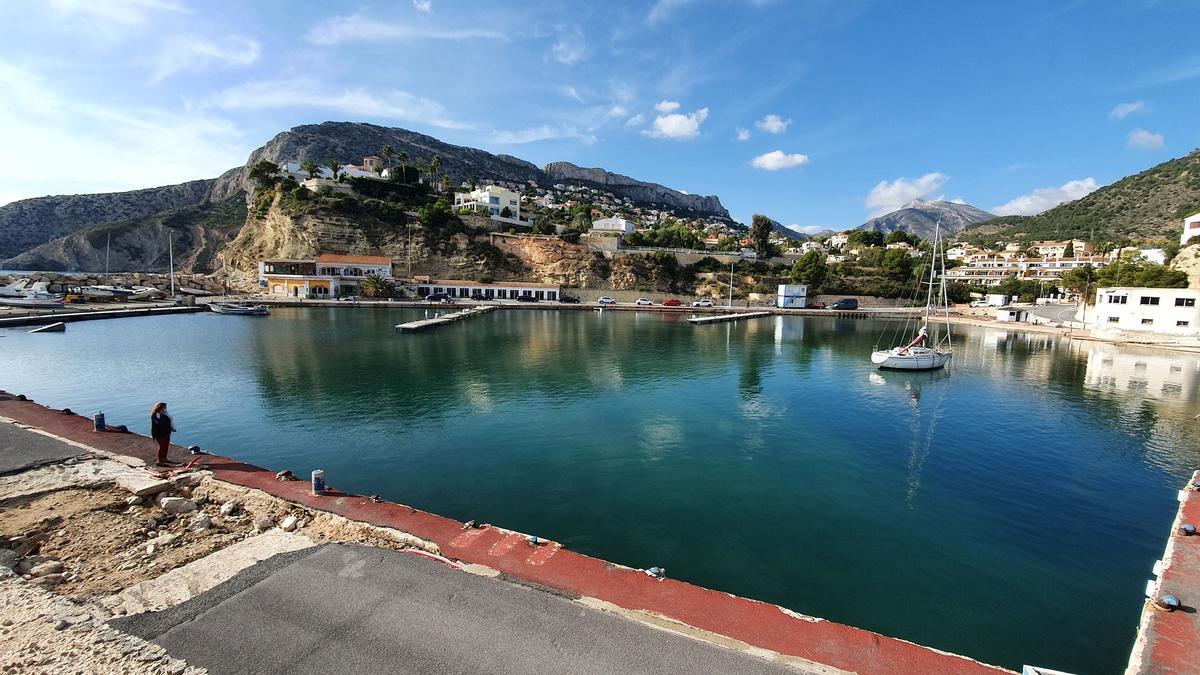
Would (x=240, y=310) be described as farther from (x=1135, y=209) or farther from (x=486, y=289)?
(x=1135, y=209)

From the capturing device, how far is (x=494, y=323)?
5025 cm

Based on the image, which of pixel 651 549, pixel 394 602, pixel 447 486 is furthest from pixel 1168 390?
pixel 394 602

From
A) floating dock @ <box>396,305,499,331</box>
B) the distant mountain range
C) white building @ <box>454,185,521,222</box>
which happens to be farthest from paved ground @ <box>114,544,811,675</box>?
the distant mountain range

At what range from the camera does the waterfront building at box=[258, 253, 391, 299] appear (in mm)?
67938

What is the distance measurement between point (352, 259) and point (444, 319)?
3243 cm

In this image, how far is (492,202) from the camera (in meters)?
94.5

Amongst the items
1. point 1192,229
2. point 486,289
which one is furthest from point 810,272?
point 486,289

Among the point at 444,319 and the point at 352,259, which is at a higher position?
the point at 352,259

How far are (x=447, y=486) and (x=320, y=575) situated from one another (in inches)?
230

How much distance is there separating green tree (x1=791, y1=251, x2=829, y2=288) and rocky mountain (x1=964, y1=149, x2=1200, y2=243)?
68.1m

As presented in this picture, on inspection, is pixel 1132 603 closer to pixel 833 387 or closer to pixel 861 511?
pixel 861 511

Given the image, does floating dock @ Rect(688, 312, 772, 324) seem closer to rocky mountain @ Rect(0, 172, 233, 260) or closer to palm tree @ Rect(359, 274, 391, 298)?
palm tree @ Rect(359, 274, 391, 298)

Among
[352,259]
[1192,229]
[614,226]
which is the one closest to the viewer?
[1192,229]

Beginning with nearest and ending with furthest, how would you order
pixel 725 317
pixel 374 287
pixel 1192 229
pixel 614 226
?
pixel 725 317 < pixel 1192 229 < pixel 374 287 < pixel 614 226
